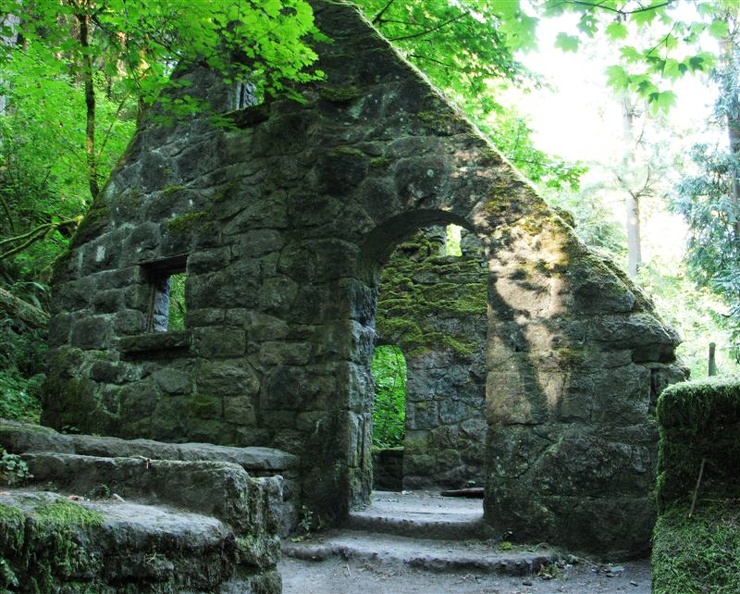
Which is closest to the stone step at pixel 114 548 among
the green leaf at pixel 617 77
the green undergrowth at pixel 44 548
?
the green undergrowth at pixel 44 548

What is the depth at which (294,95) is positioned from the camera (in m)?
5.40

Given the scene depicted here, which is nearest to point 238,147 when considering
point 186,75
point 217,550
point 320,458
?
point 186,75

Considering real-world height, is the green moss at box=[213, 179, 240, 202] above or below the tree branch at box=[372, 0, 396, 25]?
below

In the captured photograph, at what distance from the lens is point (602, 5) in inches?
139

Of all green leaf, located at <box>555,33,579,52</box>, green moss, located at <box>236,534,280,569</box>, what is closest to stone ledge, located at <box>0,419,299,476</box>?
green moss, located at <box>236,534,280,569</box>

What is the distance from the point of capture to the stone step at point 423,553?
3.95 meters

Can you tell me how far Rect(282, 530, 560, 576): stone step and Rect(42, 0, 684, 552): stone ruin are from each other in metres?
0.21

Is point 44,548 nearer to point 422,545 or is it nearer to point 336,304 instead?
point 422,545

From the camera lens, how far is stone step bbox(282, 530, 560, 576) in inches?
155

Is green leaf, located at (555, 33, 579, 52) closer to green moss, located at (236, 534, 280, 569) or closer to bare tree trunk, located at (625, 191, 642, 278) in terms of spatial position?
green moss, located at (236, 534, 280, 569)

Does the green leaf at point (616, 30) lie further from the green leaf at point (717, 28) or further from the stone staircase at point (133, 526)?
the stone staircase at point (133, 526)

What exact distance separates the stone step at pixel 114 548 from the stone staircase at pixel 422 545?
2033 mm

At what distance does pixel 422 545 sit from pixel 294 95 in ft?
11.2

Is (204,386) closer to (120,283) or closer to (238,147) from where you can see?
(120,283)
